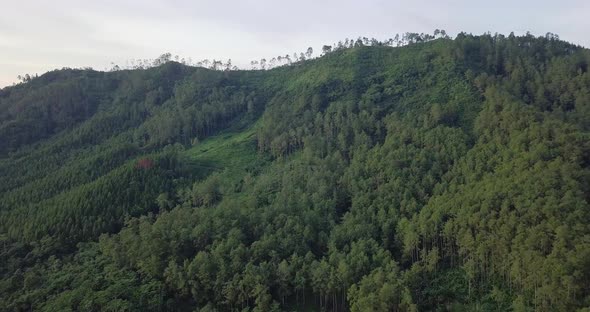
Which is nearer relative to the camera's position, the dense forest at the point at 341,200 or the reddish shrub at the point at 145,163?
the dense forest at the point at 341,200

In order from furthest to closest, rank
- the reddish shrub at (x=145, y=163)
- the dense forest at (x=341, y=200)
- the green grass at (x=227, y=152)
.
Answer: the green grass at (x=227, y=152)
the reddish shrub at (x=145, y=163)
the dense forest at (x=341, y=200)

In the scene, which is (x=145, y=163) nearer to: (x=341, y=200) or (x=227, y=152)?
(x=227, y=152)

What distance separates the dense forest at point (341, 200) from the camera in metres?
58.4

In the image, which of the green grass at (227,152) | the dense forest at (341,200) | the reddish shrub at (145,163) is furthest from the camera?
the green grass at (227,152)

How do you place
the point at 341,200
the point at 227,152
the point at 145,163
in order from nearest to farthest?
the point at 341,200, the point at 145,163, the point at 227,152

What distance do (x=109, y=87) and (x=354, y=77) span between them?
8901 cm

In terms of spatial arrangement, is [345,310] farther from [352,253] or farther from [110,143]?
[110,143]

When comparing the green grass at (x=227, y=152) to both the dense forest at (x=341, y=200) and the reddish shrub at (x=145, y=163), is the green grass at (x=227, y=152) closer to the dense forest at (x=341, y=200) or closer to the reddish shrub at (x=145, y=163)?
the dense forest at (x=341, y=200)

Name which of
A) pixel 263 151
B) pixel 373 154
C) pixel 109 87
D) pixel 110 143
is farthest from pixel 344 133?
pixel 109 87

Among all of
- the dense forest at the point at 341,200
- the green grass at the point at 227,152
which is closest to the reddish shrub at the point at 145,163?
the dense forest at the point at 341,200

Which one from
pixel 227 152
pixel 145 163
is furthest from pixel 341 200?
pixel 145 163

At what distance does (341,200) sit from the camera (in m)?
80.4

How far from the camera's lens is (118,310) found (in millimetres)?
57031

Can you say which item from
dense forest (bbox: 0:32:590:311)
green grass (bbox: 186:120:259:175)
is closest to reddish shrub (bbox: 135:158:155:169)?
dense forest (bbox: 0:32:590:311)
